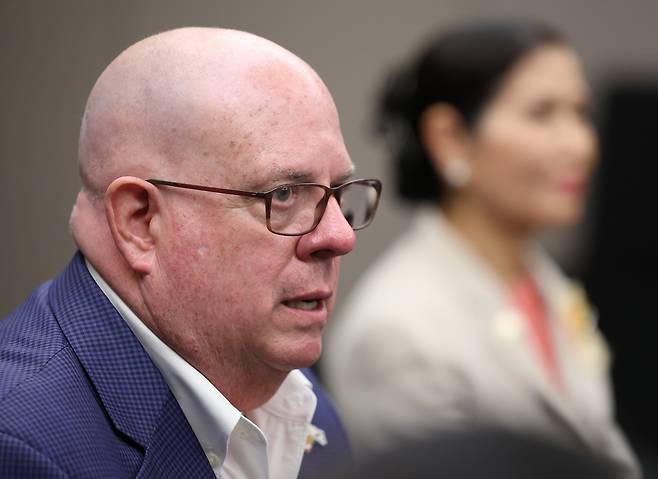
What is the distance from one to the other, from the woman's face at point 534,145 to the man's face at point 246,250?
160 cm

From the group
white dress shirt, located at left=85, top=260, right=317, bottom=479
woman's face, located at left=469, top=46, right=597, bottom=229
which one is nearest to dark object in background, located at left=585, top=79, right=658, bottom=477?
woman's face, located at left=469, top=46, right=597, bottom=229

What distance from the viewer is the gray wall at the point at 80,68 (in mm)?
3441

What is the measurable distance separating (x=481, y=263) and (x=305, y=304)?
161cm

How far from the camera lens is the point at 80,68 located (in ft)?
11.6

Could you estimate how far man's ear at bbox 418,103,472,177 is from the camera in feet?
10.1

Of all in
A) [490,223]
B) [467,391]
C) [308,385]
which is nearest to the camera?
[308,385]

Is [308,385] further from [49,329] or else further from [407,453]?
[407,453]

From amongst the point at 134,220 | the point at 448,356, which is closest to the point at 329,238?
the point at 134,220

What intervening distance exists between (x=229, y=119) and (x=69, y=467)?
1.67 ft

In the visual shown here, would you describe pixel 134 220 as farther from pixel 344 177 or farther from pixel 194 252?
pixel 344 177

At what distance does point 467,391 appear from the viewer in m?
2.76

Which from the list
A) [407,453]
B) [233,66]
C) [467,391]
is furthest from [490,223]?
[407,453]

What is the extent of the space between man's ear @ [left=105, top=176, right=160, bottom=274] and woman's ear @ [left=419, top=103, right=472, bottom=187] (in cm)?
175

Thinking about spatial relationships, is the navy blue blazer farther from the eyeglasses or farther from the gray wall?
the gray wall
